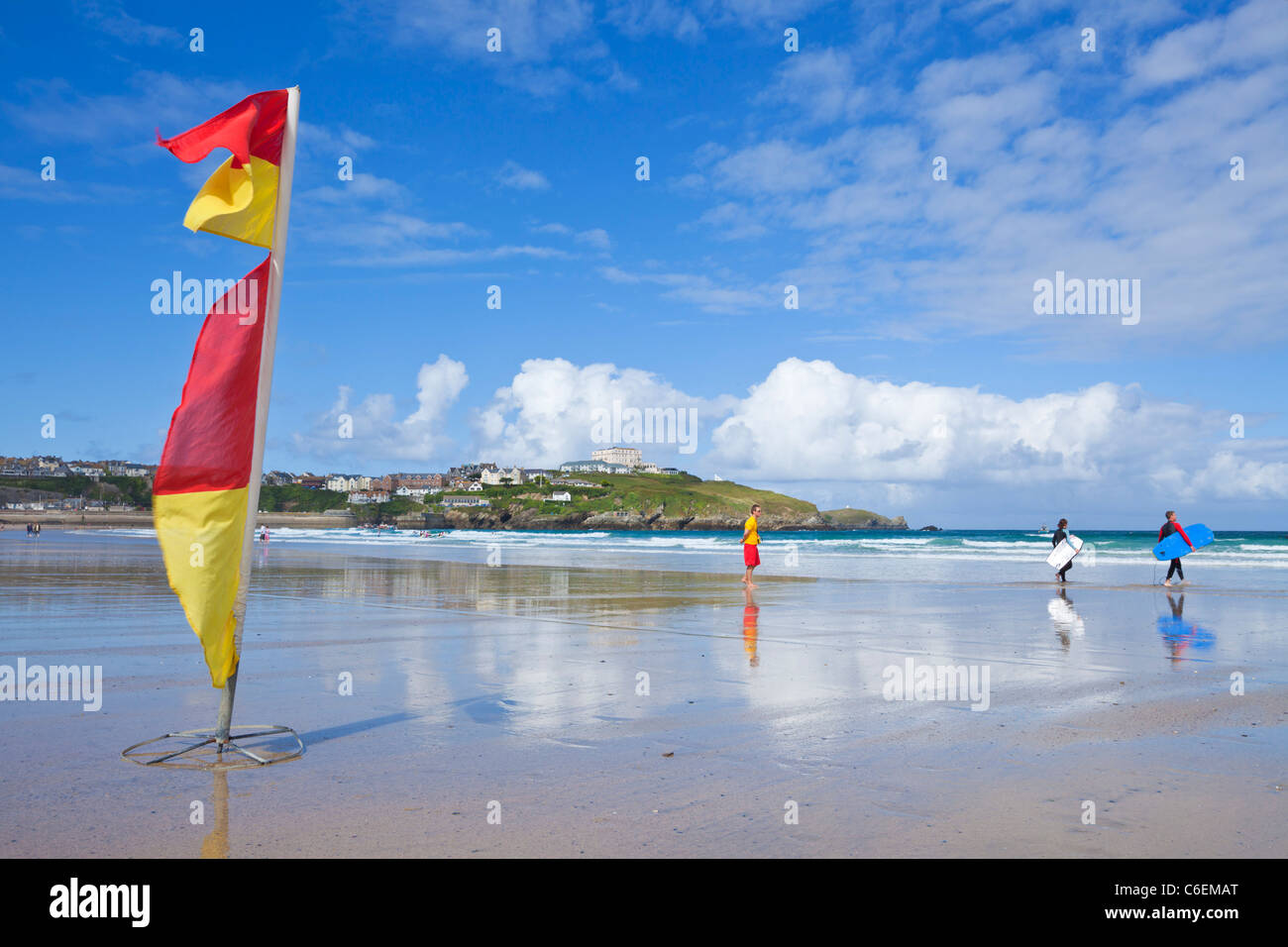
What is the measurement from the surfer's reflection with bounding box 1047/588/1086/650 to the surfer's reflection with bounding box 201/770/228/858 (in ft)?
34.0

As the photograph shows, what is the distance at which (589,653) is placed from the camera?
36.3ft

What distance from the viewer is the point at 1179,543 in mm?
23391

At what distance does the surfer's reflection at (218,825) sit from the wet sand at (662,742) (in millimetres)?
18

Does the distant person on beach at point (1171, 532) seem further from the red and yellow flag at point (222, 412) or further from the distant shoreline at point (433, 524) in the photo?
the distant shoreline at point (433, 524)

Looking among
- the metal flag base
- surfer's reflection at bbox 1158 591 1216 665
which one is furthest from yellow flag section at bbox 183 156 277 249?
surfer's reflection at bbox 1158 591 1216 665

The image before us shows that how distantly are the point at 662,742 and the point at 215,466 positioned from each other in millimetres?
3617

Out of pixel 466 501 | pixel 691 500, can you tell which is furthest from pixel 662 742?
pixel 466 501

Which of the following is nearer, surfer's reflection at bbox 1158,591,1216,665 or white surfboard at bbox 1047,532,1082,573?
surfer's reflection at bbox 1158,591,1216,665

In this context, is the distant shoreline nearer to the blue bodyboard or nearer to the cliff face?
the cliff face

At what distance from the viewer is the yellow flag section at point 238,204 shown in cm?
588

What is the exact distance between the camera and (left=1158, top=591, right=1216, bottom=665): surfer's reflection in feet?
38.3

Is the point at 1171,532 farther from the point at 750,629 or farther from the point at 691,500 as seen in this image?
the point at 691,500

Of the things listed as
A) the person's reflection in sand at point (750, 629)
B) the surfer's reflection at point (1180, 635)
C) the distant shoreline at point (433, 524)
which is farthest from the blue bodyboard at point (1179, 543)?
the distant shoreline at point (433, 524)
